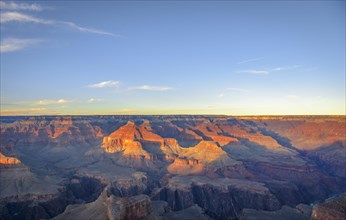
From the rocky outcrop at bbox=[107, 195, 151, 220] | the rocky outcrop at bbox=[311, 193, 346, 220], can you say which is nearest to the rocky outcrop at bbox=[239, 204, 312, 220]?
the rocky outcrop at bbox=[107, 195, 151, 220]

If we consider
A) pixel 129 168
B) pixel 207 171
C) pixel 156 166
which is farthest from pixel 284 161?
pixel 129 168

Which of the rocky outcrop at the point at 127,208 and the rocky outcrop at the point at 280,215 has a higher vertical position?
the rocky outcrop at the point at 127,208

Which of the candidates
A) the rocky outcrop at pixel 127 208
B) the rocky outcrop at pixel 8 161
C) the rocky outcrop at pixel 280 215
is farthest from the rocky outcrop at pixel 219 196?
the rocky outcrop at pixel 8 161

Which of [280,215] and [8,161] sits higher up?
[8,161]

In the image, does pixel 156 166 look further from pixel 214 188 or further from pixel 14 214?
pixel 14 214

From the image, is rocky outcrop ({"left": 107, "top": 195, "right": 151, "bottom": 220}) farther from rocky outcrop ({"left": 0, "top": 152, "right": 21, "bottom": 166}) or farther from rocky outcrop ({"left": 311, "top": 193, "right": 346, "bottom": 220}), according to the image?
rocky outcrop ({"left": 0, "top": 152, "right": 21, "bottom": 166})

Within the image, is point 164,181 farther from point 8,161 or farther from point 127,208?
point 127,208

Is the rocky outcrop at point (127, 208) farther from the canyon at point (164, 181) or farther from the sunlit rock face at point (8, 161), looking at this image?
the sunlit rock face at point (8, 161)

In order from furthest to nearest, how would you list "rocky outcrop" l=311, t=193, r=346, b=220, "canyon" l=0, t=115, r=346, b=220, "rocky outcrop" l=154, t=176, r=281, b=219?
"rocky outcrop" l=154, t=176, r=281, b=219, "canyon" l=0, t=115, r=346, b=220, "rocky outcrop" l=311, t=193, r=346, b=220

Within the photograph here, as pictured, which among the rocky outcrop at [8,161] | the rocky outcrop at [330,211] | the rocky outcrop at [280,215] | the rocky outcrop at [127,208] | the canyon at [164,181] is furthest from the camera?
the rocky outcrop at [8,161]

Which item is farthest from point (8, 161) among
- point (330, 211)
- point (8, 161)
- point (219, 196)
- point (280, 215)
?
point (330, 211)

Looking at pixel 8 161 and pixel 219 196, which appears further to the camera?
pixel 8 161
